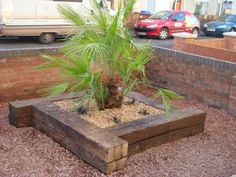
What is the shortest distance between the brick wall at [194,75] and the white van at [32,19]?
210 inches

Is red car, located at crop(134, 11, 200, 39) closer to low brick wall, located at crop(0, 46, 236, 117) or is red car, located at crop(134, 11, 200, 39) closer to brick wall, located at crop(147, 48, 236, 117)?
brick wall, located at crop(147, 48, 236, 117)

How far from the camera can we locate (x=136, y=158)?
4199mm

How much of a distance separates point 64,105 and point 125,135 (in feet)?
4.25

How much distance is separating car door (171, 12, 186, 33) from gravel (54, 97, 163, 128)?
526 inches

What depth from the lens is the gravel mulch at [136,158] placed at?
12.7ft

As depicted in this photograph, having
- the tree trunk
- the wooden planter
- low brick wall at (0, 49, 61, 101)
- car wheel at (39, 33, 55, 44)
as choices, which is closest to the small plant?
the tree trunk

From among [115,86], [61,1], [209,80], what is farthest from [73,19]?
[61,1]

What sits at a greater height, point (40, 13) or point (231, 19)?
point (40, 13)

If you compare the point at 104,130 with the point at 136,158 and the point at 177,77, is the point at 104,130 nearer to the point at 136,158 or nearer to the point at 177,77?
the point at 136,158

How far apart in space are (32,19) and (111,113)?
9071 millimetres

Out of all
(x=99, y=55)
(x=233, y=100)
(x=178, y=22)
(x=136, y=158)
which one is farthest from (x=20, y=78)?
(x=178, y=22)

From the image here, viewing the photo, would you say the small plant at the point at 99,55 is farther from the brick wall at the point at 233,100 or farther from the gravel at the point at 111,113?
the brick wall at the point at 233,100

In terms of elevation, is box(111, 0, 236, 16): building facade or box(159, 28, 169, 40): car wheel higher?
box(111, 0, 236, 16): building facade

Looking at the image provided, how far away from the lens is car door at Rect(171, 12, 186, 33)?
709 inches
